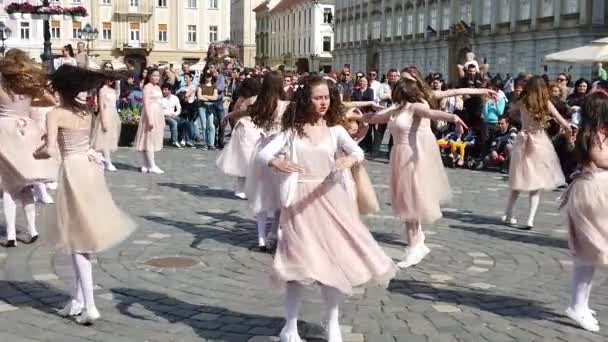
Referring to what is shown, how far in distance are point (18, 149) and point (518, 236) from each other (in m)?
5.99

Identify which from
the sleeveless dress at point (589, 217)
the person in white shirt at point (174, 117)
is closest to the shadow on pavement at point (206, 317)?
the sleeveless dress at point (589, 217)

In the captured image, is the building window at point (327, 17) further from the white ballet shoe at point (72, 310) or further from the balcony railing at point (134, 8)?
the white ballet shoe at point (72, 310)

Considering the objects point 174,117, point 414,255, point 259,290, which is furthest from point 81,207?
point 174,117

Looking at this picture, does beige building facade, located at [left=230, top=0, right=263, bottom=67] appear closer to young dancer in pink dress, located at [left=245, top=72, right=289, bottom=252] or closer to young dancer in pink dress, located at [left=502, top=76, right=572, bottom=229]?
young dancer in pink dress, located at [left=502, top=76, right=572, bottom=229]

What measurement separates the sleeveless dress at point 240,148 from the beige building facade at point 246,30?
99.7 meters

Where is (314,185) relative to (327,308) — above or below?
above

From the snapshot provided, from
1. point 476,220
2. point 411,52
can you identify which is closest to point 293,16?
point 411,52

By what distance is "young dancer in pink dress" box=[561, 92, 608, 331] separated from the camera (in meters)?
6.23

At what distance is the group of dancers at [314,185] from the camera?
5.54m

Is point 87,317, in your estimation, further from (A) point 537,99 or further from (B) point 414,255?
(A) point 537,99

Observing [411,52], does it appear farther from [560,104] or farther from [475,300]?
[475,300]

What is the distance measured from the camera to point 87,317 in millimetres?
6125

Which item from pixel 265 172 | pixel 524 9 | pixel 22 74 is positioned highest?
pixel 524 9

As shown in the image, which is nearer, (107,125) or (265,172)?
(265,172)
